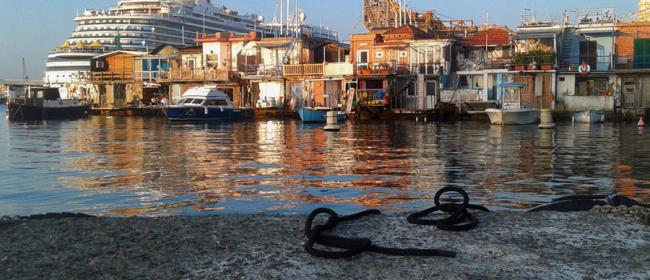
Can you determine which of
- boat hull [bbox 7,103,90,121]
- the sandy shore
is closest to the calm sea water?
the sandy shore

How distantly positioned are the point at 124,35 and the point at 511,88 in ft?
228

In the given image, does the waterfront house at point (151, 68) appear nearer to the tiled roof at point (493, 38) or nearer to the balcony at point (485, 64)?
the balcony at point (485, 64)

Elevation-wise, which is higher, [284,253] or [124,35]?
[124,35]

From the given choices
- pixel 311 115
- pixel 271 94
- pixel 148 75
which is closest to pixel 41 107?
pixel 148 75

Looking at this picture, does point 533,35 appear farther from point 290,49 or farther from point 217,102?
point 217,102

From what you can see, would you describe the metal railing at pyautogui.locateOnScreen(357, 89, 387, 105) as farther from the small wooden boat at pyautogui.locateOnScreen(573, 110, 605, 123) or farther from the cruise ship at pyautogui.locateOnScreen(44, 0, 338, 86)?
the cruise ship at pyautogui.locateOnScreen(44, 0, 338, 86)

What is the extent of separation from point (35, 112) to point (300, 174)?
4746 centimetres

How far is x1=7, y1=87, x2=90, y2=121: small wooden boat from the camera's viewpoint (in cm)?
5525

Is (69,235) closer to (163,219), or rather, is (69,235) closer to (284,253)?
(163,219)

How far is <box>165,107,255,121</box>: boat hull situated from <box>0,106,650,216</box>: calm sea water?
19.8 meters

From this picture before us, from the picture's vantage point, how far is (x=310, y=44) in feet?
197

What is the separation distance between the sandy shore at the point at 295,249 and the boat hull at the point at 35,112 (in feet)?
178

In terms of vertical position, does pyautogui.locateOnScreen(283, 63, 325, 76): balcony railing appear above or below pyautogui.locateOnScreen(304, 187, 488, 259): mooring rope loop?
above

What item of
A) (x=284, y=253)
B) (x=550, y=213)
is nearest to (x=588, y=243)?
(x=550, y=213)
